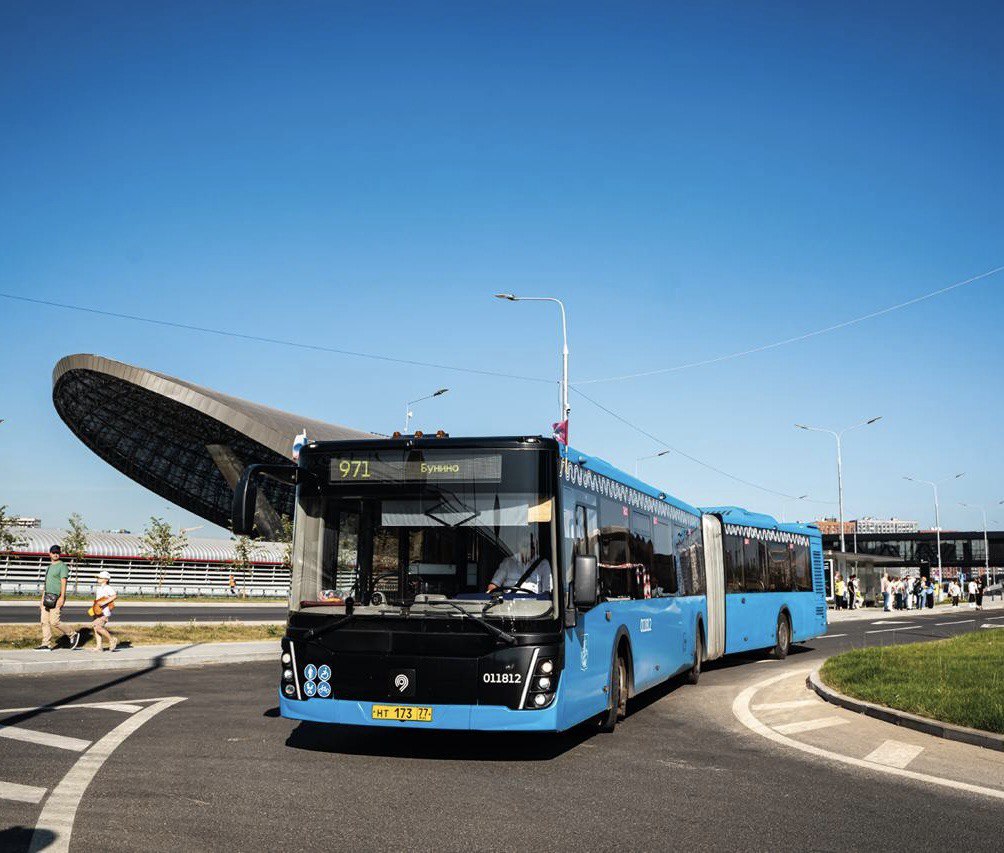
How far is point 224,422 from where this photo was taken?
206 ft

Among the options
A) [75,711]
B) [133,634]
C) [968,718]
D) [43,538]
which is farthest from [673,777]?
[43,538]

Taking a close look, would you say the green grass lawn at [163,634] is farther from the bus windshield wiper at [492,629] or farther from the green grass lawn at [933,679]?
the bus windshield wiper at [492,629]

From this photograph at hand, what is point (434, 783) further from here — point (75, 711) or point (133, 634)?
point (133, 634)

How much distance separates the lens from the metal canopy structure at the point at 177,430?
6216cm

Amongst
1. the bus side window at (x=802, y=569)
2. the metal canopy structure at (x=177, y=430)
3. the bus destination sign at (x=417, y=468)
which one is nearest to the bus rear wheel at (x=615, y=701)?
the bus destination sign at (x=417, y=468)

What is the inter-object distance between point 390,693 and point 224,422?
56.7m

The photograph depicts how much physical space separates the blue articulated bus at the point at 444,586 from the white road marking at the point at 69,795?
5.31 feet

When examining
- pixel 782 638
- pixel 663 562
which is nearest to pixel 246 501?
pixel 663 562

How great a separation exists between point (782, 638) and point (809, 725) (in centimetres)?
1020

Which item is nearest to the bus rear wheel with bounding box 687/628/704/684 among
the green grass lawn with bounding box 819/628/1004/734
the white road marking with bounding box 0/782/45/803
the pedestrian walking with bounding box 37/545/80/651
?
the green grass lawn with bounding box 819/628/1004/734

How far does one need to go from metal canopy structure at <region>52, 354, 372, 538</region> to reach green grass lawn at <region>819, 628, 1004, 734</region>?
36.2 metres

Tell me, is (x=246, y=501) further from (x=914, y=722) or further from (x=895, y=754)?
(x=914, y=722)

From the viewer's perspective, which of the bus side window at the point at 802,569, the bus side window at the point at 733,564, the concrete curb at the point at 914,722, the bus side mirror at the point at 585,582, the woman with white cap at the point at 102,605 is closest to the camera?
the bus side mirror at the point at 585,582

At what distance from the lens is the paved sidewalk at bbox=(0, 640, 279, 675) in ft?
51.9
